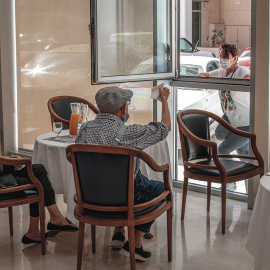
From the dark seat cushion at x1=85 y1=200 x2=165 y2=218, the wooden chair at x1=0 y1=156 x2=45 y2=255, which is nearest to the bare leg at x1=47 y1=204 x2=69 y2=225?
the wooden chair at x1=0 y1=156 x2=45 y2=255

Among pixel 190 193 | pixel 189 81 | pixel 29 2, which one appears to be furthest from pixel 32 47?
pixel 190 193

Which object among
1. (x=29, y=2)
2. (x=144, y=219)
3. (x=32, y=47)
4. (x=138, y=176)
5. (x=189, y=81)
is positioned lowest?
(x=144, y=219)

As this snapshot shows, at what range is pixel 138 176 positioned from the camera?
3346 millimetres

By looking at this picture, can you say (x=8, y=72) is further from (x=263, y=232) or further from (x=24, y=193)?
(x=263, y=232)

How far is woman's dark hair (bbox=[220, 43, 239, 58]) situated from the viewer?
196 inches

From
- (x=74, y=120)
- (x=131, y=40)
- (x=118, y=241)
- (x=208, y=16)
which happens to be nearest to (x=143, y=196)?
(x=118, y=241)

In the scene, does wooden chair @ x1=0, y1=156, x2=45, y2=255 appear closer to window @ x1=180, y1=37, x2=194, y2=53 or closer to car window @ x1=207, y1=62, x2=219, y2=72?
car window @ x1=207, y1=62, x2=219, y2=72

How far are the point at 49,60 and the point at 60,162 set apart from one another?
9.17 feet

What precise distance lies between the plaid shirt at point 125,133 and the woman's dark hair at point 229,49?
1.96 meters

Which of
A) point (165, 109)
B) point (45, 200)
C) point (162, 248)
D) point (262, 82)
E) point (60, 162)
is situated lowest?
point (162, 248)

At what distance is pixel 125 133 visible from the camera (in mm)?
3229

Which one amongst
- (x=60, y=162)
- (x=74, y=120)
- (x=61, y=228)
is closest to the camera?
(x=60, y=162)

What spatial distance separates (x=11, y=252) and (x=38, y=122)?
3.14 metres

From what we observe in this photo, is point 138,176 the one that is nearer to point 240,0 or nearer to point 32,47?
point 240,0
